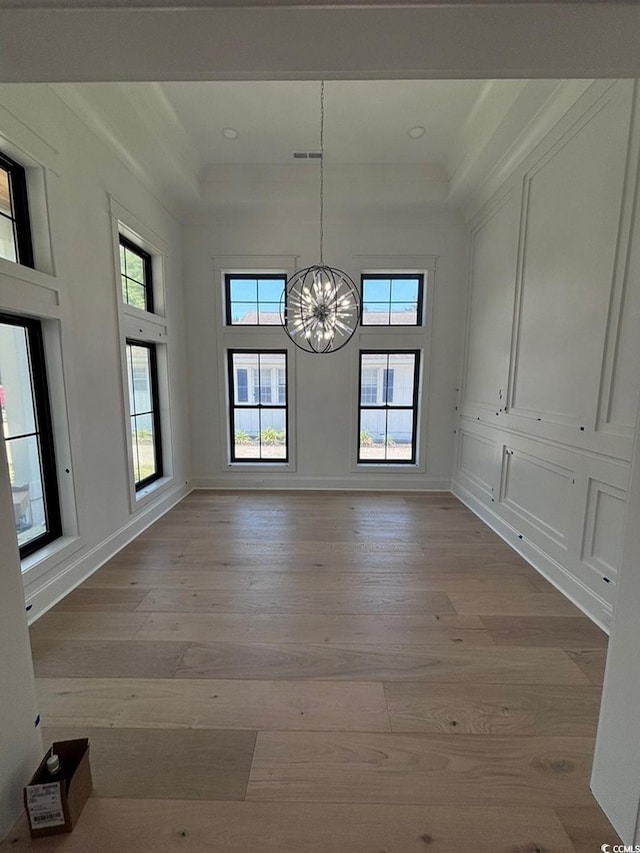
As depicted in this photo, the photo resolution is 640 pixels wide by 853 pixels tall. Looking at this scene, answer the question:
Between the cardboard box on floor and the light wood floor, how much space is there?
5 centimetres

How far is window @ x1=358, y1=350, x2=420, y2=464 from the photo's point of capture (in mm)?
4418

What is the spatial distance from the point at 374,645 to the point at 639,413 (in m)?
1.65

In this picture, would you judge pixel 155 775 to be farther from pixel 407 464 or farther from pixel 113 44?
pixel 407 464

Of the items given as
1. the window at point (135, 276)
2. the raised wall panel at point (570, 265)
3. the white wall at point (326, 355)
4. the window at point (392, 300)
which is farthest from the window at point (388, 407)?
the window at point (135, 276)

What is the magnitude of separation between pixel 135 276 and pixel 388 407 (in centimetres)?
321

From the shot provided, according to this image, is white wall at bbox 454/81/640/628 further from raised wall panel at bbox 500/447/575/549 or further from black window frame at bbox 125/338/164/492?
black window frame at bbox 125/338/164/492

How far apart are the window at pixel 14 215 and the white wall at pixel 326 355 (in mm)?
2143

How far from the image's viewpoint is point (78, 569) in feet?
8.05

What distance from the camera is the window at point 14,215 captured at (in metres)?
2.04

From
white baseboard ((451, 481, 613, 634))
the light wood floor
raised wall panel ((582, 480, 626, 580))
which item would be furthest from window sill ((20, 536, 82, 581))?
raised wall panel ((582, 480, 626, 580))

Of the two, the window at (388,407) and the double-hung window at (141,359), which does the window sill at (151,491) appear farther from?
the window at (388,407)

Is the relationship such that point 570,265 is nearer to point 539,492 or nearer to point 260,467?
point 539,492

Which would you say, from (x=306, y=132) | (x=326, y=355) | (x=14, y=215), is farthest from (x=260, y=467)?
(x=306, y=132)

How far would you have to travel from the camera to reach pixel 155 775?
1.26 meters
